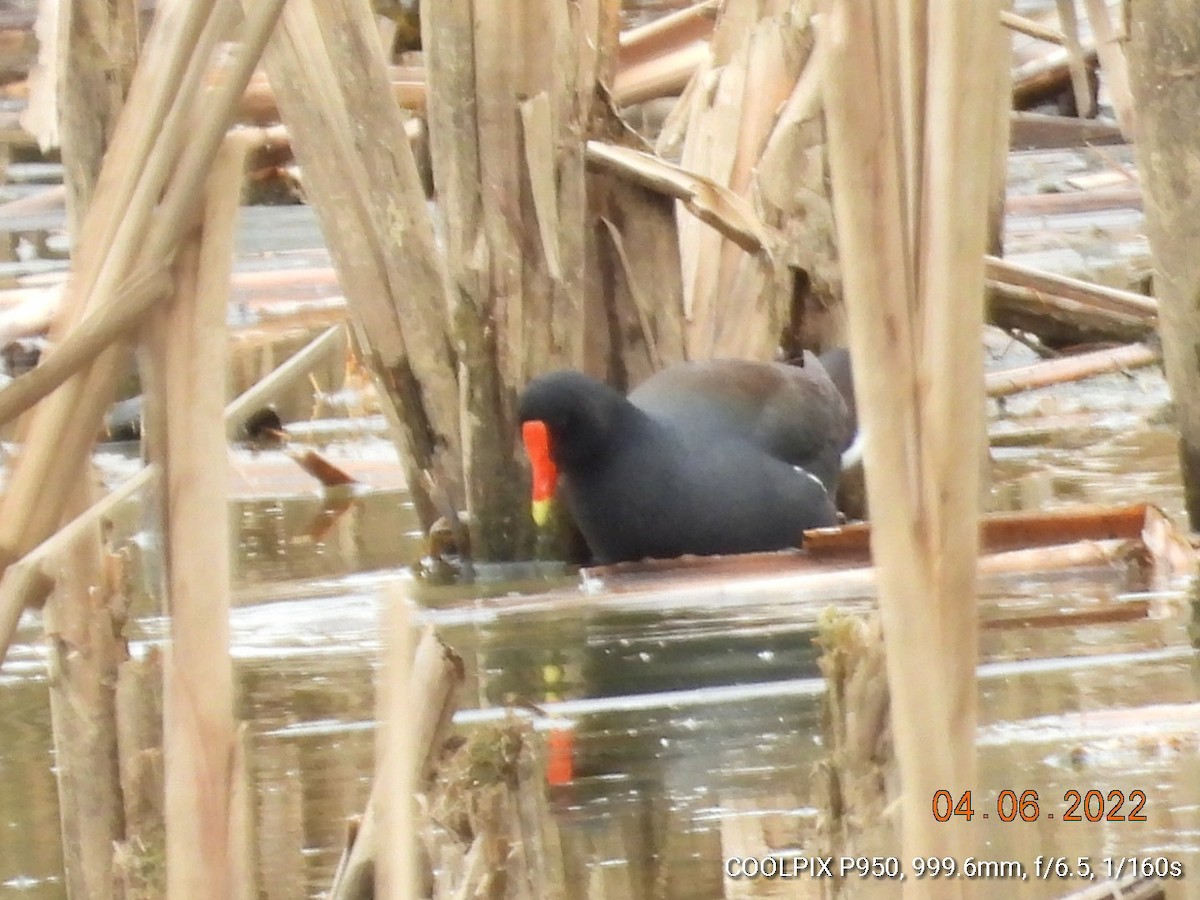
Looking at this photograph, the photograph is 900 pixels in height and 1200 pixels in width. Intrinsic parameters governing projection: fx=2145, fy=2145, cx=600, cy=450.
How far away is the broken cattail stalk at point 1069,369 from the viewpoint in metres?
5.76

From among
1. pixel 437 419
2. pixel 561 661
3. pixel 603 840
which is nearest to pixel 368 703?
pixel 561 661

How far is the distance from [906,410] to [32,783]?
6.30 feet

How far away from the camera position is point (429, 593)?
170 inches

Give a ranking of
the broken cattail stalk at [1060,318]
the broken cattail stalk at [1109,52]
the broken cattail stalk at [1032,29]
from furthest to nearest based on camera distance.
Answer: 1. the broken cattail stalk at [1032,29]
2. the broken cattail stalk at [1060,318]
3. the broken cattail stalk at [1109,52]

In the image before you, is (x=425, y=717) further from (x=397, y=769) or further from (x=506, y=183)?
(x=506, y=183)

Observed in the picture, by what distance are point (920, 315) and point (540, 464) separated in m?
2.99

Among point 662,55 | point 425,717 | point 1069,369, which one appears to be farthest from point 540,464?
point 662,55

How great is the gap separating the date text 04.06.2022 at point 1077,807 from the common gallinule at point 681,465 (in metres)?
1.94

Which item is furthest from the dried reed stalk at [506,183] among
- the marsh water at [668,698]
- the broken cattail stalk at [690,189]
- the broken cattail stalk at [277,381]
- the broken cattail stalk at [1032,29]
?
the broken cattail stalk at [1032,29]

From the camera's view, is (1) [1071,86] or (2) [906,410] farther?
(1) [1071,86]

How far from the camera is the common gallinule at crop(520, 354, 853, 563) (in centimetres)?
453

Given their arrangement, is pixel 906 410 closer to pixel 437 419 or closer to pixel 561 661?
pixel 561 661

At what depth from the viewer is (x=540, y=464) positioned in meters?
4.46

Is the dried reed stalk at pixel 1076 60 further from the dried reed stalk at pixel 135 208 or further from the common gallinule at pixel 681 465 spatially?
the dried reed stalk at pixel 135 208
